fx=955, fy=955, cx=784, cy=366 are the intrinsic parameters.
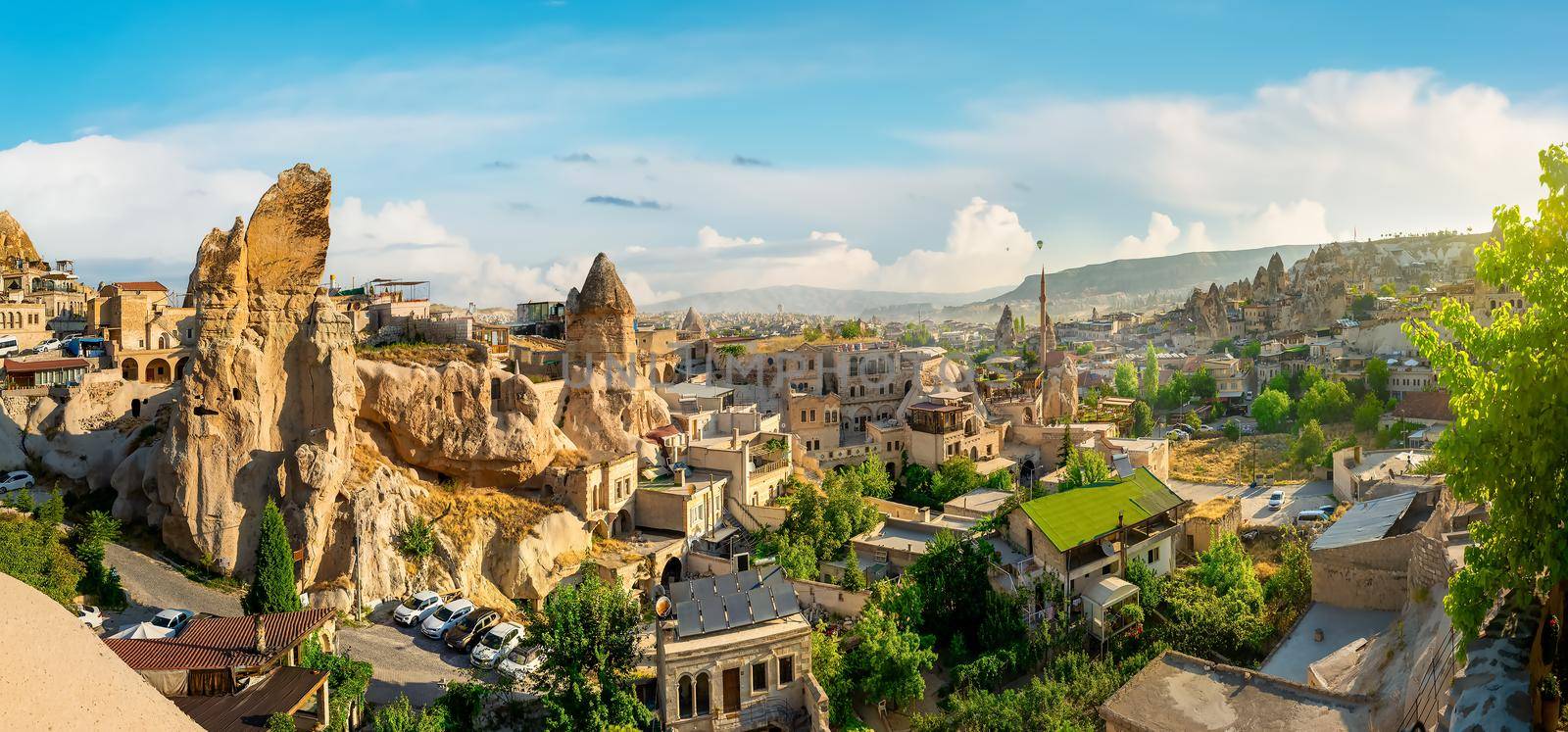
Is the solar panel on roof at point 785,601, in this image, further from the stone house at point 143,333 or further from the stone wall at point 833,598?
the stone house at point 143,333

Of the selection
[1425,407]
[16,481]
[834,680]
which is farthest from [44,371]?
[1425,407]

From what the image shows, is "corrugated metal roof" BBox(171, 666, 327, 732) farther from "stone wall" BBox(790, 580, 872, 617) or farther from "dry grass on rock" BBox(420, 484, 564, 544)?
"stone wall" BBox(790, 580, 872, 617)

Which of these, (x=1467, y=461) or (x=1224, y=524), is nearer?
(x=1467, y=461)

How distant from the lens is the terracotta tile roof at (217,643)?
17.5 metres

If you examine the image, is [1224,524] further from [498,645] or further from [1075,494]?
[498,645]

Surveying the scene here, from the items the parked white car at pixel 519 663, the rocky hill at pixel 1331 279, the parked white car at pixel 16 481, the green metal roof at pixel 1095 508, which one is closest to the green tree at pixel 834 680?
the parked white car at pixel 519 663

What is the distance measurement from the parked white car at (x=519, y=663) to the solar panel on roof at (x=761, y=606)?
5.00 metres

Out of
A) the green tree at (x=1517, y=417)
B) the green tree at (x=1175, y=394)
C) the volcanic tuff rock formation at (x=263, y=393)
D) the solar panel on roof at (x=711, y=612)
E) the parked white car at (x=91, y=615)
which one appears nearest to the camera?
the green tree at (x=1517, y=417)

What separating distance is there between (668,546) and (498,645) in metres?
7.63

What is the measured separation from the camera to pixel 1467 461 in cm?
870

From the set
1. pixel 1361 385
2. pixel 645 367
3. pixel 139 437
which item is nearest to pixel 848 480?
pixel 645 367

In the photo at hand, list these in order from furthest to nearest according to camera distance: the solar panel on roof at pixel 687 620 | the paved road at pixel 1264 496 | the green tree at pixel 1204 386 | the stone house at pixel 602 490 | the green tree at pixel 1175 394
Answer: the green tree at pixel 1204 386 → the green tree at pixel 1175 394 → the paved road at pixel 1264 496 → the stone house at pixel 602 490 → the solar panel on roof at pixel 687 620

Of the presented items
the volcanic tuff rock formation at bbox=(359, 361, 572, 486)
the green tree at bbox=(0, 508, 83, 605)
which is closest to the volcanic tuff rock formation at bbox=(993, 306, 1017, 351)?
the volcanic tuff rock formation at bbox=(359, 361, 572, 486)

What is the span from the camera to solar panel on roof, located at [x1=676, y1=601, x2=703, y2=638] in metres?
19.1
